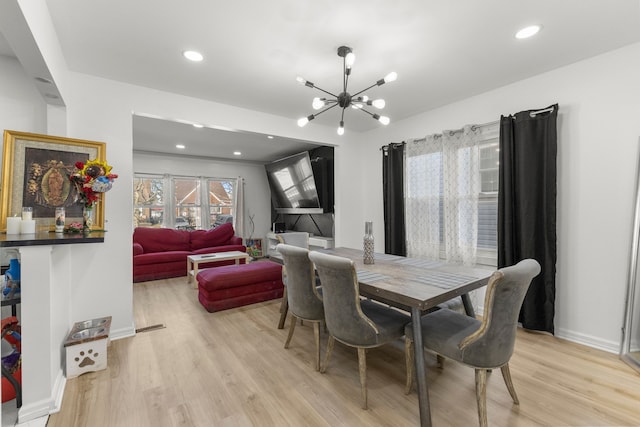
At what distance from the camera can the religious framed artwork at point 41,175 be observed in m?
1.98

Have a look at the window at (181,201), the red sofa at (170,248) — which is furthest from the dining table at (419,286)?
the window at (181,201)

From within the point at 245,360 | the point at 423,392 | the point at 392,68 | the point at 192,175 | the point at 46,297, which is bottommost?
the point at 245,360

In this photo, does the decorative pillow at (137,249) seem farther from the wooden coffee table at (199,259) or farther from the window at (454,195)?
the window at (454,195)

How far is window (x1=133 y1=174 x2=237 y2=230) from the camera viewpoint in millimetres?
6145

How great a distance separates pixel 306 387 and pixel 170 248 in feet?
15.0

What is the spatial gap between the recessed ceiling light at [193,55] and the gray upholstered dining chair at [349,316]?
189 centimetres

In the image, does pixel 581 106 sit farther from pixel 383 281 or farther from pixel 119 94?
pixel 119 94

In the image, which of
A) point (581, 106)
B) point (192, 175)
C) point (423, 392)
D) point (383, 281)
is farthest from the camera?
point (192, 175)

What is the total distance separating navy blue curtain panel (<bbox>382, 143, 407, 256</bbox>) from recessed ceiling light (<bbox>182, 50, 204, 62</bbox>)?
268 cm

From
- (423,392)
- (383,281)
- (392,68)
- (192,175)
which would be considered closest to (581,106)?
(392,68)

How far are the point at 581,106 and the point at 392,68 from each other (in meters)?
1.72

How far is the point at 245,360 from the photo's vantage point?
2332 mm

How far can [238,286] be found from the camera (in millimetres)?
3590

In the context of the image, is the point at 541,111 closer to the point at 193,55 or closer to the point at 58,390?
the point at 193,55
